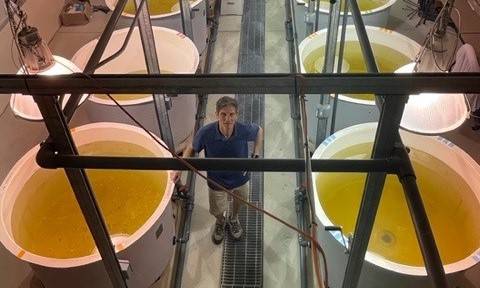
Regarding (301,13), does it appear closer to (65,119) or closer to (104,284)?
(104,284)

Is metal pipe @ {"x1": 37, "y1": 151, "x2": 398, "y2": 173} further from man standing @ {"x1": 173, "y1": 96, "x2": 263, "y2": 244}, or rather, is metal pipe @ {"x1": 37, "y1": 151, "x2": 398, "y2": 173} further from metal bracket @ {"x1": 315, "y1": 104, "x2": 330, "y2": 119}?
metal bracket @ {"x1": 315, "y1": 104, "x2": 330, "y2": 119}

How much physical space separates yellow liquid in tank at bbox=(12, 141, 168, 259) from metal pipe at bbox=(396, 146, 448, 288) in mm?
2514

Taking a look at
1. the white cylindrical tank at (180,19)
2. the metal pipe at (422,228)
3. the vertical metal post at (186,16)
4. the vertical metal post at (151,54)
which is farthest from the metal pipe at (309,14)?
the metal pipe at (422,228)

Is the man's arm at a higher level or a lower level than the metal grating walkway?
higher

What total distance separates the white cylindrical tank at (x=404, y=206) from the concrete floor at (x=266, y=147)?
51 cm

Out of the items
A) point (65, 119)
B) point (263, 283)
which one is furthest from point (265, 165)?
point (263, 283)

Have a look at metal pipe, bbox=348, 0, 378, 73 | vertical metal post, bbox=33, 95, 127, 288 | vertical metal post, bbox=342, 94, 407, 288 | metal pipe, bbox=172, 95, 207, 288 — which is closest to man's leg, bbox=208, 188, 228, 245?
metal pipe, bbox=172, 95, 207, 288

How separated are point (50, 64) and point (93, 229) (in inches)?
39.2

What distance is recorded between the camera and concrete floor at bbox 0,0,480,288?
3.63 m

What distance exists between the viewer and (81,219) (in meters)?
3.77

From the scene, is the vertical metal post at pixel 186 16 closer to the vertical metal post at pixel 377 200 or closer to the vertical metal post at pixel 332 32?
the vertical metal post at pixel 332 32

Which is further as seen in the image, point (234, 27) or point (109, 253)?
point (234, 27)

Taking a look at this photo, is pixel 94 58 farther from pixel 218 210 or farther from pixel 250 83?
pixel 218 210

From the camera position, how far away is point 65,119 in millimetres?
1467
